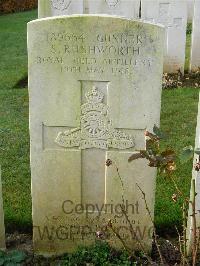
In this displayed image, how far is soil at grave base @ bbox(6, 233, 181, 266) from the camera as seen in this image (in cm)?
359

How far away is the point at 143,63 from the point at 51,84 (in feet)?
1.98

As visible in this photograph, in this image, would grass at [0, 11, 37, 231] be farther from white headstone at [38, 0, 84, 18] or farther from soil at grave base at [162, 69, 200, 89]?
soil at grave base at [162, 69, 200, 89]

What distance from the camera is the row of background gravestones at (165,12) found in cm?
821

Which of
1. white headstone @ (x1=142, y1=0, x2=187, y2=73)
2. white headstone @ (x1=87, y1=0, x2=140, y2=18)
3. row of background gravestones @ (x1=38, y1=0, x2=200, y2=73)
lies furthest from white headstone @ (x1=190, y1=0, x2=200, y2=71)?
white headstone @ (x1=87, y1=0, x2=140, y2=18)

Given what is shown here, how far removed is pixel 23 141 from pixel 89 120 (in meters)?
2.54

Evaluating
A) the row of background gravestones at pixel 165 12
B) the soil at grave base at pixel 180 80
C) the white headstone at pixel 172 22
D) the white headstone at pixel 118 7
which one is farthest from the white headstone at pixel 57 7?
the soil at grave base at pixel 180 80

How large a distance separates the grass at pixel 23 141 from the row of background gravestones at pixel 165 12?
44.1 inches

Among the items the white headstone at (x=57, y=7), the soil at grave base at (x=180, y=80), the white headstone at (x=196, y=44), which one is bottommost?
the soil at grave base at (x=180, y=80)

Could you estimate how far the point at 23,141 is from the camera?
5.71 m

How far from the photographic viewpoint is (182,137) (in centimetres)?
573

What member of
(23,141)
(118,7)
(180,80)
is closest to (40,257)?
(23,141)

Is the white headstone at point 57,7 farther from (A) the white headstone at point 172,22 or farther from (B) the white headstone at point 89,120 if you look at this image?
(B) the white headstone at point 89,120

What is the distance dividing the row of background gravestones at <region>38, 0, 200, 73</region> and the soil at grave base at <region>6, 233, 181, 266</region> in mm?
5074

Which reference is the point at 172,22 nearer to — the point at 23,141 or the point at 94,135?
the point at 23,141
